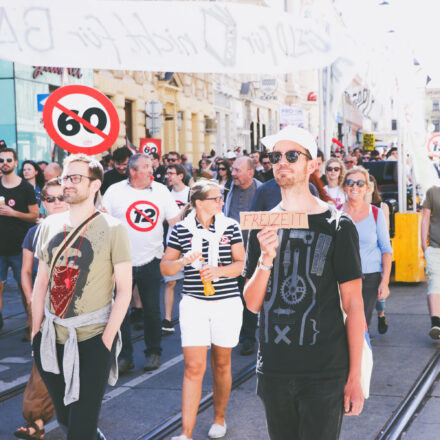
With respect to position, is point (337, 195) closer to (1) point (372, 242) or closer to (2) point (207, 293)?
(1) point (372, 242)

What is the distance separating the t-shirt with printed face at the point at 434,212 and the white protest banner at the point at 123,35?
122 inches

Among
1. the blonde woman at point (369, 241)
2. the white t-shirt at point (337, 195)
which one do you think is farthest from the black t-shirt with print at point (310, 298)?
the white t-shirt at point (337, 195)

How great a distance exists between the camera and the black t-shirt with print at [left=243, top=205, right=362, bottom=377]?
3.16m

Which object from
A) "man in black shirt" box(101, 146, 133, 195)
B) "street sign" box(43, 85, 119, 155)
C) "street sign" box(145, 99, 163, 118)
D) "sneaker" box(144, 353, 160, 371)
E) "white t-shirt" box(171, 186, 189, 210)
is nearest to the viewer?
"street sign" box(43, 85, 119, 155)

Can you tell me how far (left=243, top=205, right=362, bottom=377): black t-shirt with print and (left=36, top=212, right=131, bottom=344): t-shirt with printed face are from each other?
44.8 inches

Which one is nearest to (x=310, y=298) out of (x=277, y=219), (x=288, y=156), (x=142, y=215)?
(x=277, y=219)

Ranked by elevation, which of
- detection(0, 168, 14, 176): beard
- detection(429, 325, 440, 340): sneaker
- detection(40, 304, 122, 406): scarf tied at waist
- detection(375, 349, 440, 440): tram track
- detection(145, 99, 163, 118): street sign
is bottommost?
detection(375, 349, 440, 440): tram track

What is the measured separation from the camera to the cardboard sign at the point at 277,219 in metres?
2.92

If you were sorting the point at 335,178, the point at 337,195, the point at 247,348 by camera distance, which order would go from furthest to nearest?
1. the point at 335,178
2. the point at 337,195
3. the point at 247,348

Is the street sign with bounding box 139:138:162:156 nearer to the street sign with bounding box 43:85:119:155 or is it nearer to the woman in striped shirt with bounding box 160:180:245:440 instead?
the street sign with bounding box 43:85:119:155

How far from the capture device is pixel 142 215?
23.5ft

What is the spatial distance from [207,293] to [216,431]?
0.93 m

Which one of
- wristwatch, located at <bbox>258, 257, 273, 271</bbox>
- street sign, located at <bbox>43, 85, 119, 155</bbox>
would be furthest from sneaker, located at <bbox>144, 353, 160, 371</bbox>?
wristwatch, located at <bbox>258, 257, 273, 271</bbox>

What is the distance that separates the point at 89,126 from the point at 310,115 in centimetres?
5974
